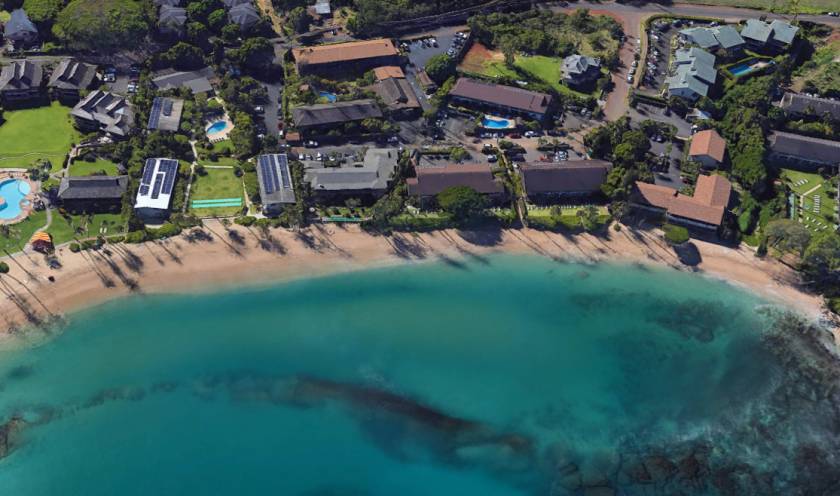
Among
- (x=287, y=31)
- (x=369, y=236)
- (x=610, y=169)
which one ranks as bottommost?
(x=369, y=236)

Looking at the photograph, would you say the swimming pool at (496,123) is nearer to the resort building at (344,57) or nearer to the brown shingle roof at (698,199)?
the resort building at (344,57)

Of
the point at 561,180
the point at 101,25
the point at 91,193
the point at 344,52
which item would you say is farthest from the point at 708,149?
the point at 101,25

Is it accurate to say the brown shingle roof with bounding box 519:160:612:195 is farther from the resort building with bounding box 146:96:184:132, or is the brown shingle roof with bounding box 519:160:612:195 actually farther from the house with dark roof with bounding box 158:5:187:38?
the house with dark roof with bounding box 158:5:187:38

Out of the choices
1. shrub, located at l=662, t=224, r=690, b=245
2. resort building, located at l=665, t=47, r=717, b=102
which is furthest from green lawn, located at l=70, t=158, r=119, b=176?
resort building, located at l=665, t=47, r=717, b=102

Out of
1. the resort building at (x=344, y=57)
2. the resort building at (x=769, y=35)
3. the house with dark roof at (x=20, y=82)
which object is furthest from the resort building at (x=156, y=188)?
the resort building at (x=769, y=35)

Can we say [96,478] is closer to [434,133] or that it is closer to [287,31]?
[434,133]

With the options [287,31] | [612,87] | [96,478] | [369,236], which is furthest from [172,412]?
[612,87]

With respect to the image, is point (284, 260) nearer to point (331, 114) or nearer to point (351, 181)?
point (351, 181)
